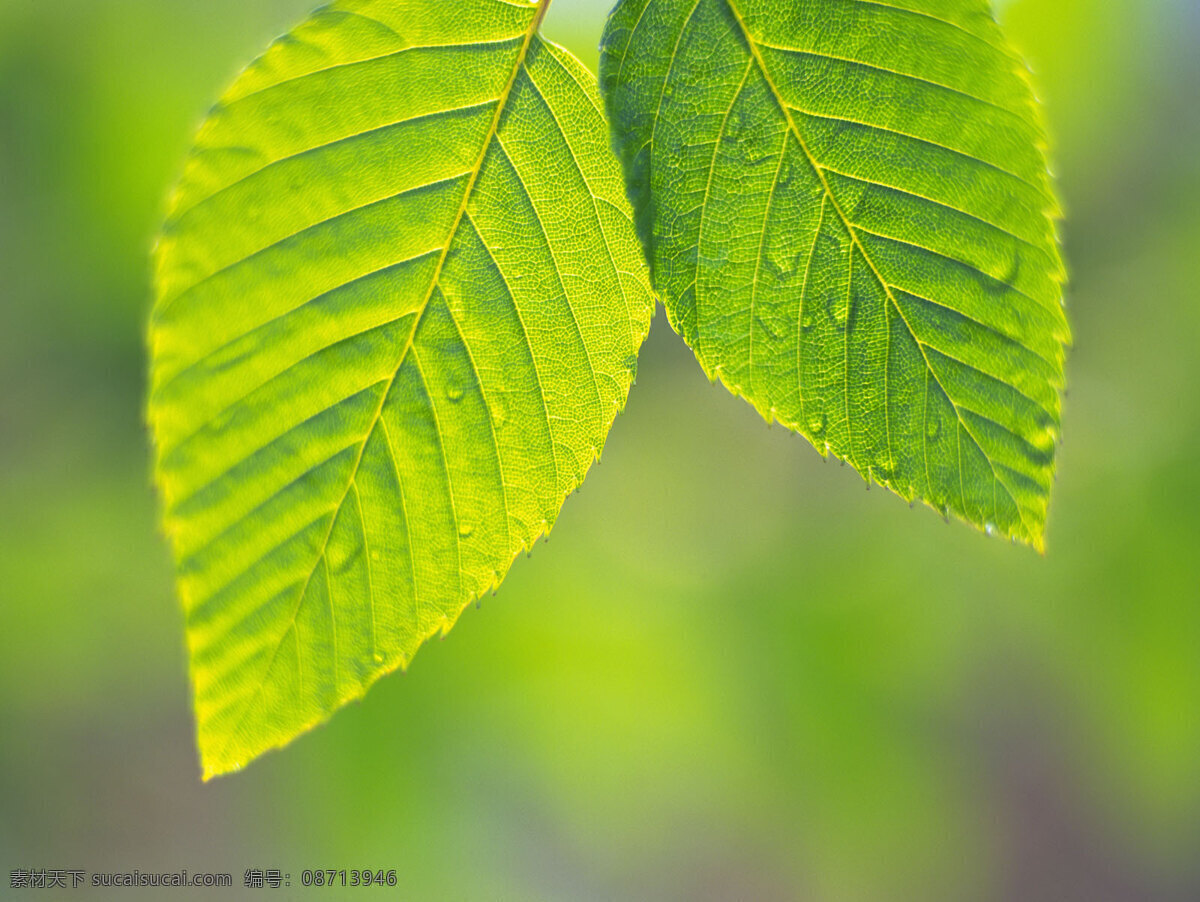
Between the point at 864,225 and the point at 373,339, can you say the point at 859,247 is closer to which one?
the point at 864,225

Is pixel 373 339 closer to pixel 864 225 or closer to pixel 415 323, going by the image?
pixel 415 323

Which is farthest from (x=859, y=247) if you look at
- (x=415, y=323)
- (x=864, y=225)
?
(x=415, y=323)

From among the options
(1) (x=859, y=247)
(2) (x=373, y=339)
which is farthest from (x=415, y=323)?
(1) (x=859, y=247)

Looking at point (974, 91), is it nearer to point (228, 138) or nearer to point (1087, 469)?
point (228, 138)
